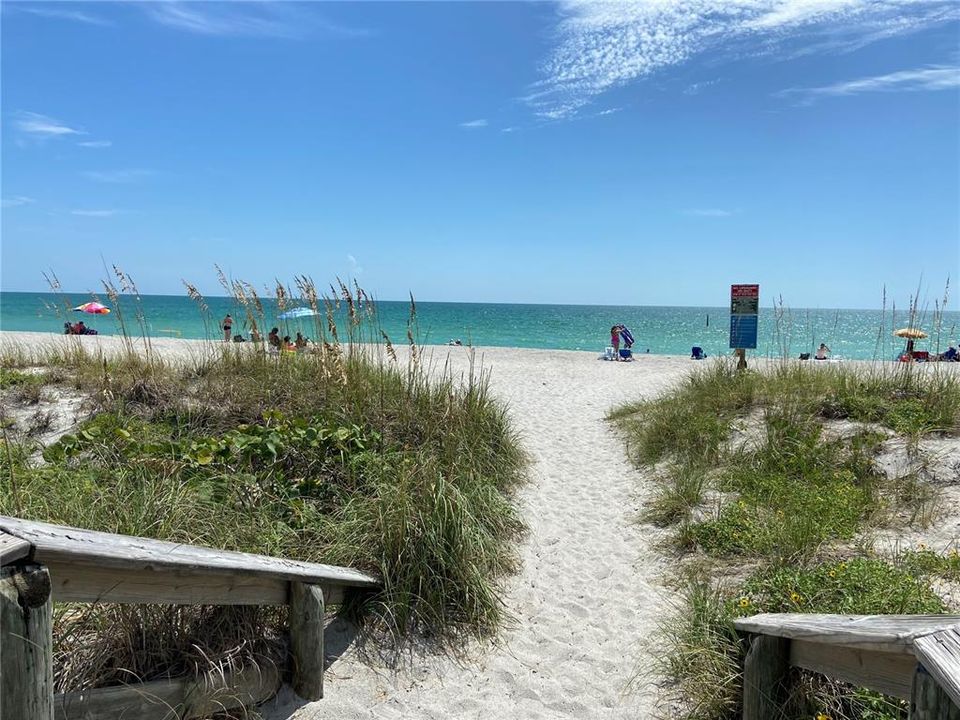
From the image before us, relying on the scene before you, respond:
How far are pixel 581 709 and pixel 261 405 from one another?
4.55 meters

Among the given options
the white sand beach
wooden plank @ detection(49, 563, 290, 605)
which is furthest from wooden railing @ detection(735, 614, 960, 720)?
wooden plank @ detection(49, 563, 290, 605)

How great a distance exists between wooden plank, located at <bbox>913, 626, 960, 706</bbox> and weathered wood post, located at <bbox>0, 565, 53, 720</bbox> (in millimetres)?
2423

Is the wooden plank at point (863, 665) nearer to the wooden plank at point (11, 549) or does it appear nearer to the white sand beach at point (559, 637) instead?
the white sand beach at point (559, 637)

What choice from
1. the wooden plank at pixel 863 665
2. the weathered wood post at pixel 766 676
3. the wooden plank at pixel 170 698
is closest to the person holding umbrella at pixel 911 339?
the weathered wood post at pixel 766 676

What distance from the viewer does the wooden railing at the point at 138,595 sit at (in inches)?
70.7

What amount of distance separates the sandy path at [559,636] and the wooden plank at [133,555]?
726 millimetres

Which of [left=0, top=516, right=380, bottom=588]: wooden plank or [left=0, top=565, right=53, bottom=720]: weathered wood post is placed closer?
[left=0, top=565, right=53, bottom=720]: weathered wood post

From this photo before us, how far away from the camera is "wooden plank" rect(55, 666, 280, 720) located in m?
2.54

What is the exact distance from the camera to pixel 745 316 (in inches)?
487

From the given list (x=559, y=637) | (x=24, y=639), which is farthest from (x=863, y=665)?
(x=24, y=639)

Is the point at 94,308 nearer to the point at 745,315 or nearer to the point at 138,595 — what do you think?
the point at 745,315

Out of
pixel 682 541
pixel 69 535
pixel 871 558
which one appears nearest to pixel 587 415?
pixel 682 541

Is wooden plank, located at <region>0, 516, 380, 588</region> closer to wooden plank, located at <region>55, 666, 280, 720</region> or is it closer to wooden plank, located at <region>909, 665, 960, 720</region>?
wooden plank, located at <region>55, 666, 280, 720</region>

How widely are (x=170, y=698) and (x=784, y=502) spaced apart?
492 centimetres
